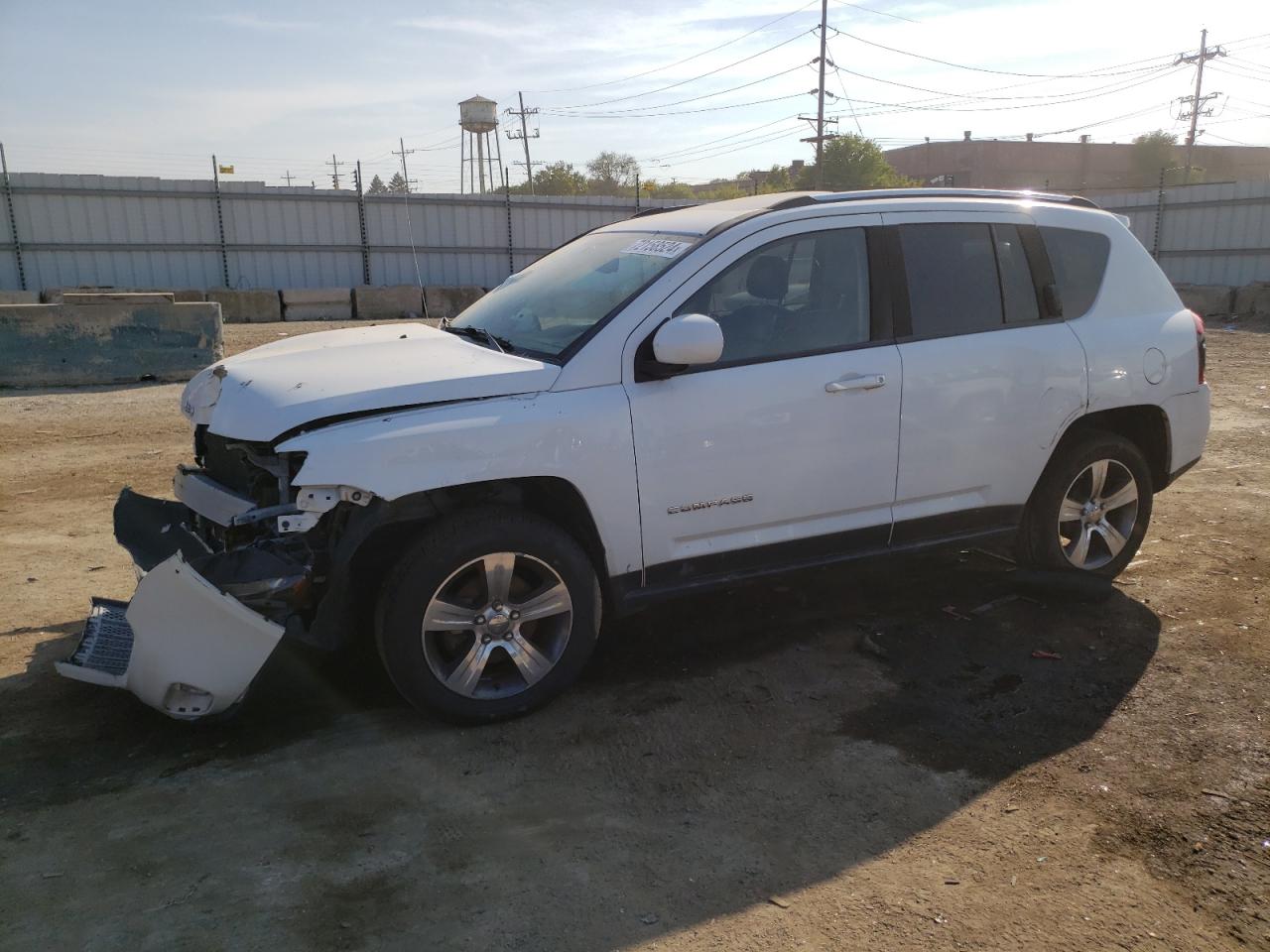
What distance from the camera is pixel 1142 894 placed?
2.82m

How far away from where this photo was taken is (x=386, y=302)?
867 inches

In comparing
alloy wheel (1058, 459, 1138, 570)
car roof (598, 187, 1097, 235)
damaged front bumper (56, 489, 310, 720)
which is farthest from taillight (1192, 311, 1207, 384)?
damaged front bumper (56, 489, 310, 720)

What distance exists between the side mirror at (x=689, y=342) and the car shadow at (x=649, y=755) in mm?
1104

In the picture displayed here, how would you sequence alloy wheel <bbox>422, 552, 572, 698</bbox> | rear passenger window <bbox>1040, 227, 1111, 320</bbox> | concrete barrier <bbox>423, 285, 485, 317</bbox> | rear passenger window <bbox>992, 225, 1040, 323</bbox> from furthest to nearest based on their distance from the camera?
concrete barrier <bbox>423, 285, 485, 317</bbox> → rear passenger window <bbox>1040, 227, 1111, 320</bbox> → rear passenger window <bbox>992, 225, 1040, 323</bbox> → alloy wheel <bbox>422, 552, 572, 698</bbox>

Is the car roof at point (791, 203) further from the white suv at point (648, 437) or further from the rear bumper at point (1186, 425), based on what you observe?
the rear bumper at point (1186, 425)

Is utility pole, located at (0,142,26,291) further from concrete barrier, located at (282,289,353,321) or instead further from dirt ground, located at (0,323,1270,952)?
dirt ground, located at (0,323,1270,952)

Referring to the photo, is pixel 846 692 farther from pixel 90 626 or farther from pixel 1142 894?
pixel 90 626

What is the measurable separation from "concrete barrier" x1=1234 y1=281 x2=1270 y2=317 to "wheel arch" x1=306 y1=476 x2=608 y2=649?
64.3ft

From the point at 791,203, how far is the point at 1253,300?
61.8 ft

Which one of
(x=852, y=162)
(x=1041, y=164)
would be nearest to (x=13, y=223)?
(x=852, y=162)

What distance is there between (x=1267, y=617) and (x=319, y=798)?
14.6ft

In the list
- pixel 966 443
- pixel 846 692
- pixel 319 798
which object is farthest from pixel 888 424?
pixel 319 798

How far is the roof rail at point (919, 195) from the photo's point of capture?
4.40 metres

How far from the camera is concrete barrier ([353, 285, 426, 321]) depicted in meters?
21.8
